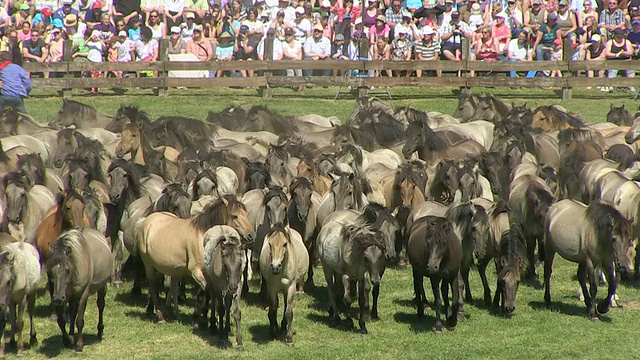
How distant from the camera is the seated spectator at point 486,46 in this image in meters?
31.7

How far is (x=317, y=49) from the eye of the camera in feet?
102

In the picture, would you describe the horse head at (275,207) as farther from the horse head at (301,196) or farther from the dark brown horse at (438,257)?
the dark brown horse at (438,257)

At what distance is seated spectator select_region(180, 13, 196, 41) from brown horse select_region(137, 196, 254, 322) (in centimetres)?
1804

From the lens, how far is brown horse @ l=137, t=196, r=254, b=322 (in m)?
13.1

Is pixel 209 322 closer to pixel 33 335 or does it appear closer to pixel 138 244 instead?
pixel 138 244

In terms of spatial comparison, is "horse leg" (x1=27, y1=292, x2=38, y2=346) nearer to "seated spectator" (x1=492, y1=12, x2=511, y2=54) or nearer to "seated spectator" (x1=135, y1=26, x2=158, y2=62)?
"seated spectator" (x1=135, y1=26, x2=158, y2=62)

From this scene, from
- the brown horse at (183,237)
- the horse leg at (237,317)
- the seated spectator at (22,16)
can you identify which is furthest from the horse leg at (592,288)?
the seated spectator at (22,16)

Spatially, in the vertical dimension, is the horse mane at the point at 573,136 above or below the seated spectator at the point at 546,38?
below

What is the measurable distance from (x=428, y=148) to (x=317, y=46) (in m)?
11.2

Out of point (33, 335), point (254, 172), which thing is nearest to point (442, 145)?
point (254, 172)

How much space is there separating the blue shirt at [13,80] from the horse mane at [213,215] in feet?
31.9

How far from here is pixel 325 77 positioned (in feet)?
101

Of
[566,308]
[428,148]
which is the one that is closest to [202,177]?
[566,308]

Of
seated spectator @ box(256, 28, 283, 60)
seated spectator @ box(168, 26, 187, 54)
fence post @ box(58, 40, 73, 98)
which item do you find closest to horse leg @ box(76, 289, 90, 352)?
fence post @ box(58, 40, 73, 98)
